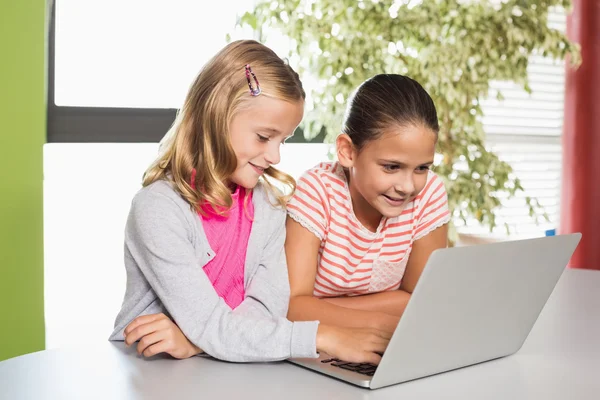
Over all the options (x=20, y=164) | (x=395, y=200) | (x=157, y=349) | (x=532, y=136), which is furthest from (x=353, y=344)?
(x=532, y=136)

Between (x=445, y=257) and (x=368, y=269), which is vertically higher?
(x=445, y=257)

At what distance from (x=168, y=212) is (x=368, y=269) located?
0.52 metres

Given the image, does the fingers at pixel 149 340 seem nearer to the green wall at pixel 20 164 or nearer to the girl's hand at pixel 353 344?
the girl's hand at pixel 353 344

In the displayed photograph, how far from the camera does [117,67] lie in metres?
3.10

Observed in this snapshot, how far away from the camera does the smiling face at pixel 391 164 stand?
1.44 m

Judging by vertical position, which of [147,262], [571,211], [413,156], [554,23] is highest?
[554,23]

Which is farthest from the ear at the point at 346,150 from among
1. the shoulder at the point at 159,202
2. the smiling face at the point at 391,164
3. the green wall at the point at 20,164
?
the green wall at the point at 20,164

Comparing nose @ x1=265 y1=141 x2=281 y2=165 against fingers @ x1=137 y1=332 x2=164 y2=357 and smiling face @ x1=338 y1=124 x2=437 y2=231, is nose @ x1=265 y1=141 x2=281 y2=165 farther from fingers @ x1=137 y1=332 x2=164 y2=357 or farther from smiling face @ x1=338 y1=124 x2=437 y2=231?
fingers @ x1=137 y1=332 x2=164 y2=357

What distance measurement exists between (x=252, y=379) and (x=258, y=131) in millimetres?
514

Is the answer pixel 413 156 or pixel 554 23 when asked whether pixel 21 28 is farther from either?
pixel 554 23

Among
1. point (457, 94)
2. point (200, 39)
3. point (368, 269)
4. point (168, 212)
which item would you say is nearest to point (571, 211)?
point (457, 94)

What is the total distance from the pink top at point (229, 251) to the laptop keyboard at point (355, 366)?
1.19 ft

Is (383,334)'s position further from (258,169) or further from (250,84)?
(250,84)

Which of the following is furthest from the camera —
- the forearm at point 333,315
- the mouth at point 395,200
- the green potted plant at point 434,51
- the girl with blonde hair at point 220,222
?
the green potted plant at point 434,51
